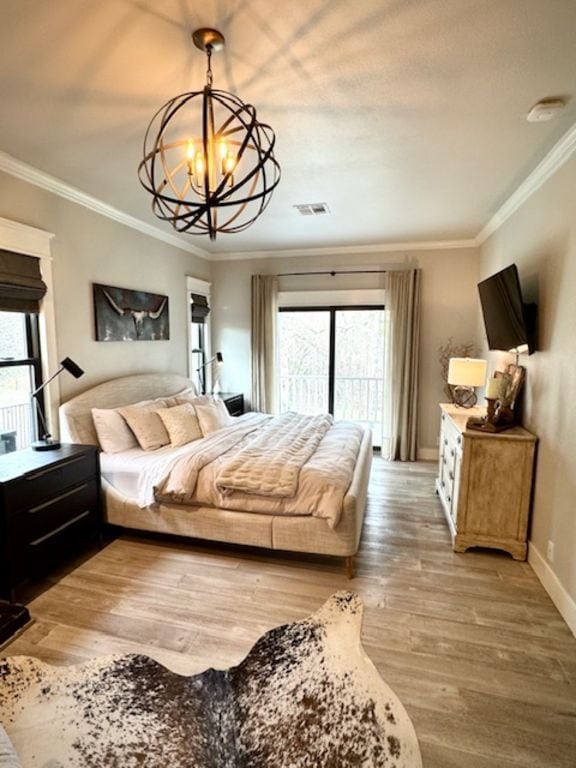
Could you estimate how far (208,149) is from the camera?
1.72 meters

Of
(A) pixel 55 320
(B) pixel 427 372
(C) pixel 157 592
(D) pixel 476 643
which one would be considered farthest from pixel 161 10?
(B) pixel 427 372

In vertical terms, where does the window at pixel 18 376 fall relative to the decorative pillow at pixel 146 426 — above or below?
above

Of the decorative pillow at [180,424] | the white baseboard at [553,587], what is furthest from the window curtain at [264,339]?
the white baseboard at [553,587]

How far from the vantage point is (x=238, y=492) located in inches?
114

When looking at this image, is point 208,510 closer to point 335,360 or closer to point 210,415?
point 210,415

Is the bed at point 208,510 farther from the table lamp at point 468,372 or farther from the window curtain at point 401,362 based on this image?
the window curtain at point 401,362

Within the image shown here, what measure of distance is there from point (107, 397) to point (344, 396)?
11.0ft

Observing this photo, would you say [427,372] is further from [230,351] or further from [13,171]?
[13,171]

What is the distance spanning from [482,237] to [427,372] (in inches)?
69.6

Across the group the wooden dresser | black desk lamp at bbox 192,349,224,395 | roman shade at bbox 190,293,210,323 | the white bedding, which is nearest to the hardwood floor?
the wooden dresser

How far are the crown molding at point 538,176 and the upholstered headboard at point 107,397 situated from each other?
3855mm

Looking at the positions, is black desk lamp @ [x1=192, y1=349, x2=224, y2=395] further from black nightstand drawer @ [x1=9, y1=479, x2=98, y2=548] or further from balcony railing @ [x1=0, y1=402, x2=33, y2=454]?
black nightstand drawer @ [x1=9, y1=479, x2=98, y2=548]

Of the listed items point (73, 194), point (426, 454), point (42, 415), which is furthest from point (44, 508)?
point (426, 454)

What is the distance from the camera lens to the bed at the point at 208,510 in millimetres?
2723
